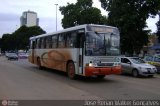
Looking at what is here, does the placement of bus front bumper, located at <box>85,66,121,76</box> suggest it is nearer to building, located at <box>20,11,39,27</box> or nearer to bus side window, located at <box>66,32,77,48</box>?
bus side window, located at <box>66,32,77,48</box>

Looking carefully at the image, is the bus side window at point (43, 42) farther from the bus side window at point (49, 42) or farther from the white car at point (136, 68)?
the white car at point (136, 68)

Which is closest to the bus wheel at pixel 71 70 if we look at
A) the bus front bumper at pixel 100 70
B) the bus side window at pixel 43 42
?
the bus front bumper at pixel 100 70

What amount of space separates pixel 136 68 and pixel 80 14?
36212 millimetres

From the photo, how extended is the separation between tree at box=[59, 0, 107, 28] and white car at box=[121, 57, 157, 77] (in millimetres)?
33839

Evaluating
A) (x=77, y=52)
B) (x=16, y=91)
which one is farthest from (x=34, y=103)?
(x=77, y=52)

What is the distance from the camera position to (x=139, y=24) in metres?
36.3

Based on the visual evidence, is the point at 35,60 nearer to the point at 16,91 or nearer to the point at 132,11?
Answer: the point at 132,11

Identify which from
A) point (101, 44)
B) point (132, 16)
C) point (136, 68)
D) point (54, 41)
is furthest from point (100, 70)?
point (132, 16)

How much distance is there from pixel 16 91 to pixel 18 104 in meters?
3.26

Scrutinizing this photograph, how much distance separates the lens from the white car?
21.5 meters

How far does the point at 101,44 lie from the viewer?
1722 cm

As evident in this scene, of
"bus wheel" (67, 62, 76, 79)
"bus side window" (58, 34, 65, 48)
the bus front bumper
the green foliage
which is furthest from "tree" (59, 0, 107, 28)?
the green foliage

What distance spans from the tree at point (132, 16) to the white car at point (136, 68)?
42.6 ft

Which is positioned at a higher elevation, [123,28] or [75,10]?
[75,10]
